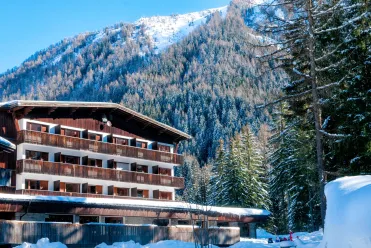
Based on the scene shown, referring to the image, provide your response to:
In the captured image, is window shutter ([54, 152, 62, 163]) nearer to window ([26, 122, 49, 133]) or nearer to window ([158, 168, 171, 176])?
window ([26, 122, 49, 133])

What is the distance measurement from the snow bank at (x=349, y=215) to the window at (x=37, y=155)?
3260cm

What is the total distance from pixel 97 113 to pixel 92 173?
227 inches

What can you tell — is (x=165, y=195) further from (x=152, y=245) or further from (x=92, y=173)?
(x=152, y=245)

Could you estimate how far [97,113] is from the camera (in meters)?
43.3

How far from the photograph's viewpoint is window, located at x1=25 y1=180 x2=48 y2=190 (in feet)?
121

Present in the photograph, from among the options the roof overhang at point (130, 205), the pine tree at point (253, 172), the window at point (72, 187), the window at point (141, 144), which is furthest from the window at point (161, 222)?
the pine tree at point (253, 172)

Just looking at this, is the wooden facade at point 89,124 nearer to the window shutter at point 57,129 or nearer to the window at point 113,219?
the window shutter at point 57,129

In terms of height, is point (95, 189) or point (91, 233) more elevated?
point (95, 189)

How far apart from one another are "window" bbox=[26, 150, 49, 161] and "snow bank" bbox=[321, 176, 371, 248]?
107 feet

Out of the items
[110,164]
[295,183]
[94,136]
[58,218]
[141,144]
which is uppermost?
[94,136]

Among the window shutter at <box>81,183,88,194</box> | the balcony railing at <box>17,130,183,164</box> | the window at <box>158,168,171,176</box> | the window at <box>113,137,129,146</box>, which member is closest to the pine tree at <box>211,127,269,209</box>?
the balcony railing at <box>17,130,183,164</box>

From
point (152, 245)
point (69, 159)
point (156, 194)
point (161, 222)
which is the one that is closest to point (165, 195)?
point (156, 194)

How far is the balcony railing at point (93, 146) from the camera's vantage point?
37094 mm

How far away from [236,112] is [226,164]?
109 m
